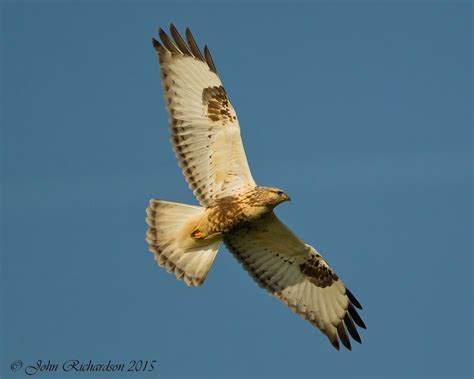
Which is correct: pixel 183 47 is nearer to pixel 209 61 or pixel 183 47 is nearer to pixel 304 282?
pixel 209 61

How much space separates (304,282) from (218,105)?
2567 mm

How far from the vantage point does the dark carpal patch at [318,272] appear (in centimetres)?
967

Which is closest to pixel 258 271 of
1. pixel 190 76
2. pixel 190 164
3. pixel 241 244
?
pixel 241 244

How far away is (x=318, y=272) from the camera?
9.72 m

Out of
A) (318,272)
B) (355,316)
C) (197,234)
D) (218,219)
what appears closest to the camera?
(218,219)

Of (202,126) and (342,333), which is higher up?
(202,126)

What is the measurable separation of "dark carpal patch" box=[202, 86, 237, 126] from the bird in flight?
1 cm

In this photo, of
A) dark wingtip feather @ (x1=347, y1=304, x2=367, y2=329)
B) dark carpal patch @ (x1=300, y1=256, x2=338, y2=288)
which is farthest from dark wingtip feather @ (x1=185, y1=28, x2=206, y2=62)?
dark wingtip feather @ (x1=347, y1=304, x2=367, y2=329)

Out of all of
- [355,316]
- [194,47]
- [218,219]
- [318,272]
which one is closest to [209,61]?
[194,47]

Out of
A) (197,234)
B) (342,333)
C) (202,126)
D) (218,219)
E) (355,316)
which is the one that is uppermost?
(202,126)

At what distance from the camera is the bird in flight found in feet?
30.2

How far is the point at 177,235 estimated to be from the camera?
9.33 m

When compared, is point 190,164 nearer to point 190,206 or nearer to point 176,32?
point 190,206

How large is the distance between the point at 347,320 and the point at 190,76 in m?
3.81
